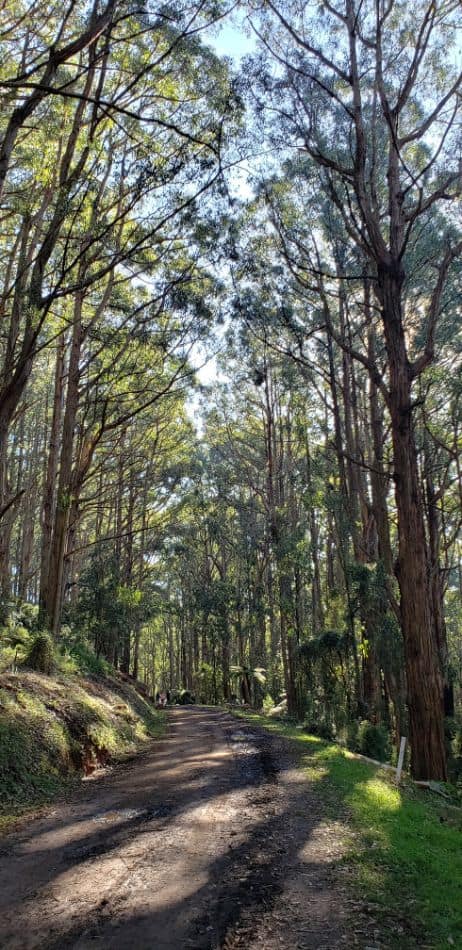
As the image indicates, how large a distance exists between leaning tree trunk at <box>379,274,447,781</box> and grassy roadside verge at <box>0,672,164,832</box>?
16.7 ft

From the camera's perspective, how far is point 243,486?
32.8 metres

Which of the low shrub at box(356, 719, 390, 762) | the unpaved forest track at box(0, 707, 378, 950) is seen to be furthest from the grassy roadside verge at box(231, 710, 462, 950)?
the low shrub at box(356, 719, 390, 762)

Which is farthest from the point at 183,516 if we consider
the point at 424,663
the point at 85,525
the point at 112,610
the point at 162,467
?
the point at 424,663

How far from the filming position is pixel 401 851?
525 centimetres

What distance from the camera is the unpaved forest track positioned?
3.54 meters

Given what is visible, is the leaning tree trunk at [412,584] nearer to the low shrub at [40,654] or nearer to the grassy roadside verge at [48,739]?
the grassy roadside verge at [48,739]

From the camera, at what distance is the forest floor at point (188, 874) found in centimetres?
354

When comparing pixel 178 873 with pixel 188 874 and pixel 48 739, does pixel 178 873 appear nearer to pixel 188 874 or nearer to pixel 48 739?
pixel 188 874

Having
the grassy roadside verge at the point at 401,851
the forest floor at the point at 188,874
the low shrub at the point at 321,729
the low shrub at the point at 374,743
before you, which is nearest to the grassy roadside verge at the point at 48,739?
the forest floor at the point at 188,874

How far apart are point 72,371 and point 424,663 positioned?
31.4 feet

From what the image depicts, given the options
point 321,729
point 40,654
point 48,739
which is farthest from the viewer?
point 321,729

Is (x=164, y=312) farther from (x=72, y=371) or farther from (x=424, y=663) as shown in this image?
(x=424, y=663)

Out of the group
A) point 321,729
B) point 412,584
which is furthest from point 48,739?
point 321,729

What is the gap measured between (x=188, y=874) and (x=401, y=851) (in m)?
1.95
